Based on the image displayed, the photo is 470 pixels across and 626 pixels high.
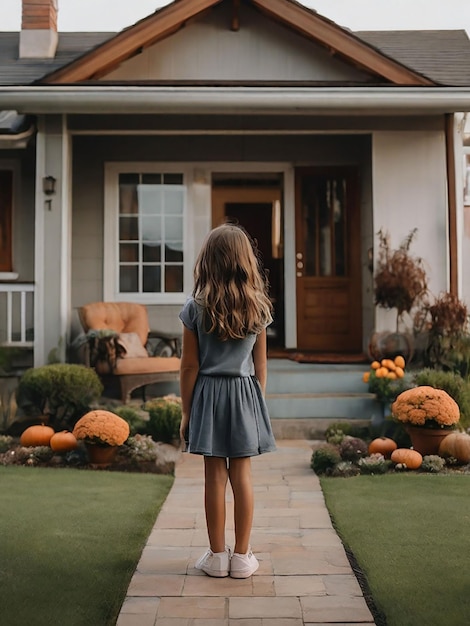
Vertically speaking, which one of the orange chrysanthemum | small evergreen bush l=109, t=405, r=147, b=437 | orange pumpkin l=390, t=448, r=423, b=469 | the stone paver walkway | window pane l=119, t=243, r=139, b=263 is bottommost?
the stone paver walkway

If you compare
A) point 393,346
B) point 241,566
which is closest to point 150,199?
point 393,346

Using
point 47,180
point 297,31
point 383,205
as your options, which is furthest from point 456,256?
point 47,180

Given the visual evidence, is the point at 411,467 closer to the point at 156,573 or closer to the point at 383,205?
the point at 156,573

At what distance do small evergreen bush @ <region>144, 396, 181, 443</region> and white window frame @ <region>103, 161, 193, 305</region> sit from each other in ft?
8.98

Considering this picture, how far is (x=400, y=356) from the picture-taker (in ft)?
26.4

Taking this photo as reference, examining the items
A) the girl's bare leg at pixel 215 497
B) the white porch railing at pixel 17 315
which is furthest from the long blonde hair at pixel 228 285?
the white porch railing at pixel 17 315

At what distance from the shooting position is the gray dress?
333 centimetres

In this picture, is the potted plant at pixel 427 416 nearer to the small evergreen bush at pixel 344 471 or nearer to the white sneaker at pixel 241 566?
the small evergreen bush at pixel 344 471

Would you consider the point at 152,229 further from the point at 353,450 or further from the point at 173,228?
the point at 353,450

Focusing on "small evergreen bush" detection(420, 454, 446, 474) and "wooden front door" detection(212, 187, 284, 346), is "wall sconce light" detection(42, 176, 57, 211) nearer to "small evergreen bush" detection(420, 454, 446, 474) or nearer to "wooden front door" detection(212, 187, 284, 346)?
"wooden front door" detection(212, 187, 284, 346)

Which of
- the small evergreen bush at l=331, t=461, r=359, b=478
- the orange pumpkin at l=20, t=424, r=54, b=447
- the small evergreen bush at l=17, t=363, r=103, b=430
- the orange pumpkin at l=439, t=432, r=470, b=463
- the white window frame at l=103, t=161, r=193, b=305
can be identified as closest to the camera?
the small evergreen bush at l=331, t=461, r=359, b=478

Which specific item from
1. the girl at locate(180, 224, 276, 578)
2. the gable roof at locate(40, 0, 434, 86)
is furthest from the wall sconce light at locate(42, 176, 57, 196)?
the girl at locate(180, 224, 276, 578)

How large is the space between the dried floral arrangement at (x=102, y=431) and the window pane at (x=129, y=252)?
3713 mm

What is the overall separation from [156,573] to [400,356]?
5117mm
